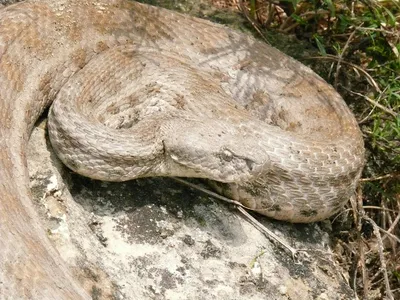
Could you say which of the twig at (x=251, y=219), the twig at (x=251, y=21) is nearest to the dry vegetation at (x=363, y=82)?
the twig at (x=251, y=21)

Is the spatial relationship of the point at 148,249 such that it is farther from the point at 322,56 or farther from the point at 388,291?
the point at 322,56

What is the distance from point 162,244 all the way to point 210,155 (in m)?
0.68

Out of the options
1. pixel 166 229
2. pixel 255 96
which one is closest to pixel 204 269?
pixel 166 229

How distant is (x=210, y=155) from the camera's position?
5156 mm

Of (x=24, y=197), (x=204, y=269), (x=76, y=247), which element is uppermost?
(x=24, y=197)

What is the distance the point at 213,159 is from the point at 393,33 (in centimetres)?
233

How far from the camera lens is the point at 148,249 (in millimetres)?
4941

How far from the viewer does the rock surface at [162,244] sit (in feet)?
15.4

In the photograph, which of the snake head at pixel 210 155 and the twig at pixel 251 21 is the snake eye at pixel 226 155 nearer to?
the snake head at pixel 210 155

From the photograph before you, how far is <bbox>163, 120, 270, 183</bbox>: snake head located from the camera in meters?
5.14

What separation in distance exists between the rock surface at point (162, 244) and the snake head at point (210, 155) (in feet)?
1.10

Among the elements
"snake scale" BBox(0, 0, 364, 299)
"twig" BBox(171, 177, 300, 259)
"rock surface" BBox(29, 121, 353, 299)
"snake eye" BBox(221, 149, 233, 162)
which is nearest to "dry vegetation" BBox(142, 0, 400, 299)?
"snake scale" BBox(0, 0, 364, 299)

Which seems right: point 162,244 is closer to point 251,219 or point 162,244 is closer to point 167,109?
point 251,219

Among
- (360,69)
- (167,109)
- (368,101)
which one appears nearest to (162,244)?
(167,109)
